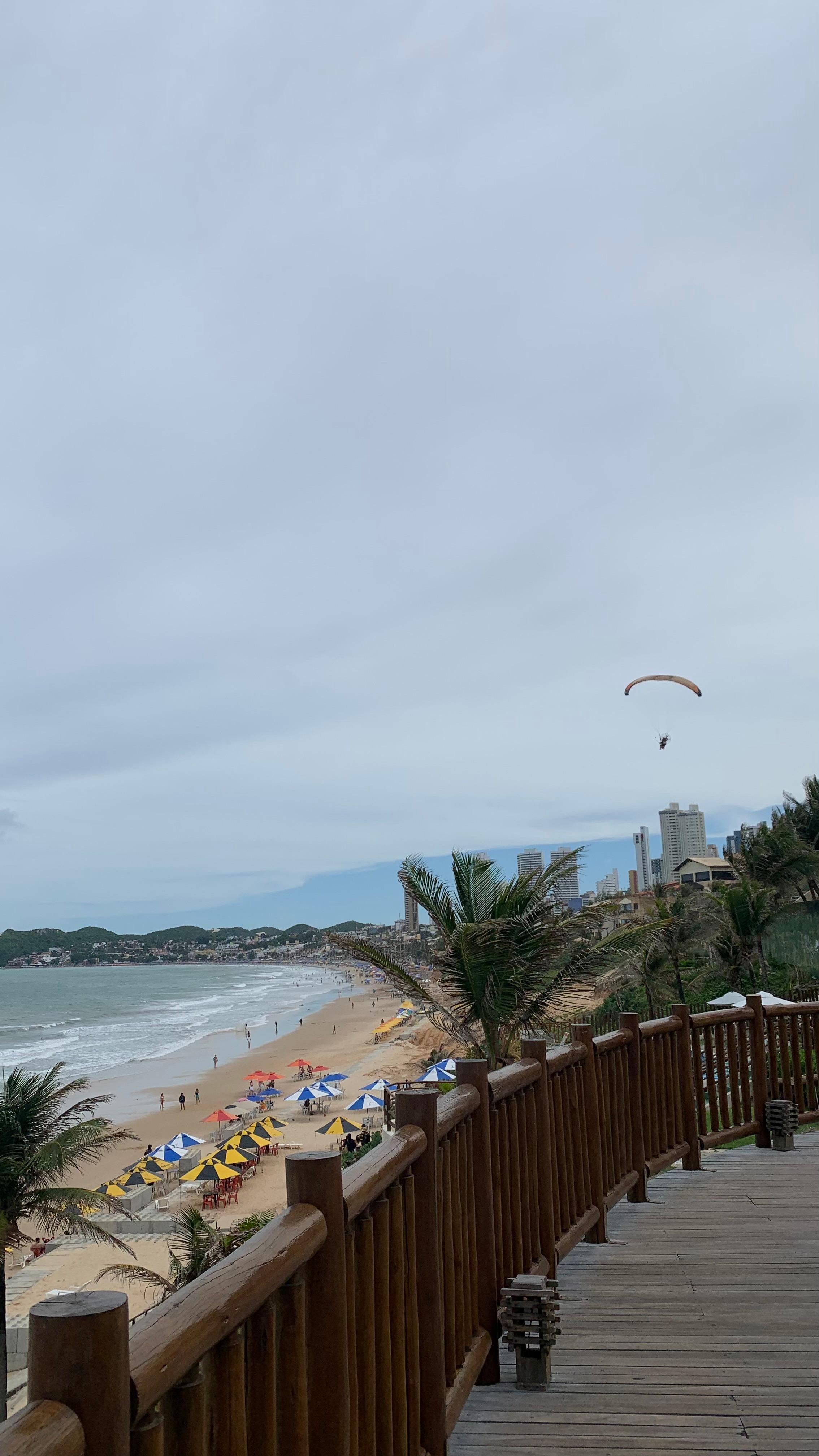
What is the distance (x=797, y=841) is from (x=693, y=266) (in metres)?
21.8

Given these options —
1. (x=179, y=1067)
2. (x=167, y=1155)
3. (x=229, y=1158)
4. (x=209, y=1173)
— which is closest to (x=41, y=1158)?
(x=209, y=1173)

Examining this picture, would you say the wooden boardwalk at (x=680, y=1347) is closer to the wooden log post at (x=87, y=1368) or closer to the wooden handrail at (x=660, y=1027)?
the wooden handrail at (x=660, y=1027)

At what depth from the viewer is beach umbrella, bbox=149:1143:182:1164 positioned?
23.2 meters

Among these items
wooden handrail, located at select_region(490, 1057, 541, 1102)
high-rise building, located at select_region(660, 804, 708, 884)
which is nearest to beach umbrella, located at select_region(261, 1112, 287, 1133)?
wooden handrail, located at select_region(490, 1057, 541, 1102)

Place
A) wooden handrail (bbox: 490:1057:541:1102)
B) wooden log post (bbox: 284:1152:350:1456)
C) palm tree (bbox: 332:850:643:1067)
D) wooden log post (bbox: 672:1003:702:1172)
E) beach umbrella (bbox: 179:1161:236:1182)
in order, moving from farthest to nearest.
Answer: beach umbrella (bbox: 179:1161:236:1182)
palm tree (bbox: 332:850:643:1067)
wooden log post (bbox: 672:1003:702:1172)
wooden handrail (bbox: 490:1057:541:1102)
wooden log post (bbox: 284:1152:350:1456)

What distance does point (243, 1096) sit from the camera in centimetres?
3575

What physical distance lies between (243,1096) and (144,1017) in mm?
36109

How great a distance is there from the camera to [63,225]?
1596 cm

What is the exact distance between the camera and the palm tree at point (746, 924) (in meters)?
27.4

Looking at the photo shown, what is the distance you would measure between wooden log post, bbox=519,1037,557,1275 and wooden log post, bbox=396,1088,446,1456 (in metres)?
1.41

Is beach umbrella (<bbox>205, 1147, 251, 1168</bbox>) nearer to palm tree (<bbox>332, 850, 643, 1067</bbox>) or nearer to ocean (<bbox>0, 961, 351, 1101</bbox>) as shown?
palm tree (<bbox>332, 850, 643, 1067</bbox>)

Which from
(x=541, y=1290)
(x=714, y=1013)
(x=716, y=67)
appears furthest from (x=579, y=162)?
(x=541, y=1290)

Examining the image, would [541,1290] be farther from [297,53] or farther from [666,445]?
[666,445]

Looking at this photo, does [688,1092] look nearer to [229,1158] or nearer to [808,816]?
[229,1158]
